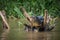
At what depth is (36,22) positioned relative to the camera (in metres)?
12.3

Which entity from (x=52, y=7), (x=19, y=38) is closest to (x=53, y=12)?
(x=52, y=7)

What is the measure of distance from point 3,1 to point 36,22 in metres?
11.9

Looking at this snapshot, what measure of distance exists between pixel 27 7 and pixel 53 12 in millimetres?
1782

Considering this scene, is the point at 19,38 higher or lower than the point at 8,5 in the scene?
lower

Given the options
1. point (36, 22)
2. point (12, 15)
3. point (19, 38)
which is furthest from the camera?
point (12, 15)

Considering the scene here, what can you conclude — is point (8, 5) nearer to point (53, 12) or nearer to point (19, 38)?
point (53, 12)

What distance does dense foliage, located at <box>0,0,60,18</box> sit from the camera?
894 inches

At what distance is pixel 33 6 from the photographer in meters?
23.3

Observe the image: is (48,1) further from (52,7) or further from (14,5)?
(14,5)

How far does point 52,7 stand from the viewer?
23.2m

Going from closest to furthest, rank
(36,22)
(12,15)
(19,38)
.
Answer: (19,38)
(36,22)
(12,15)

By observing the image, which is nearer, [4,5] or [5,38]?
[5,38]

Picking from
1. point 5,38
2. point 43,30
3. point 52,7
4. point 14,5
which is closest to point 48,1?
point 52,7

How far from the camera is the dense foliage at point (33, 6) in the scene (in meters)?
22.7
